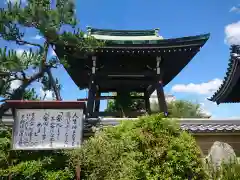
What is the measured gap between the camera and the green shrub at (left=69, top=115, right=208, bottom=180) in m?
6.97

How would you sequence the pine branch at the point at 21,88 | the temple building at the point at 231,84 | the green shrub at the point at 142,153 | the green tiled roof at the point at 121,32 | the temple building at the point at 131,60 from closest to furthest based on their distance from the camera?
the green shrub at the point at 142,153 → the pine branch at the point at 21,88 → the temple building at the point at 231,84 → the temple building at the point at 131,60 → the green tiled roof at the point at 121,32

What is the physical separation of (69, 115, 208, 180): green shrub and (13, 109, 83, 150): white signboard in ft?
2.19

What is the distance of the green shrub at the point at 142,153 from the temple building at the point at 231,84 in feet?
10.3

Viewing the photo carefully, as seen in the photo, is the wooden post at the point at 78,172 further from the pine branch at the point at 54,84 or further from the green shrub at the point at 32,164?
the pine branch at the point at 54,84

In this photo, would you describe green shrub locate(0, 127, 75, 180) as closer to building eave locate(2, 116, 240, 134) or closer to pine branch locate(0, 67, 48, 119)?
pine branch locate(0, 67, 48, 119)

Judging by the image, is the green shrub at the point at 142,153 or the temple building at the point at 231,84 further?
the temple building at the point at 231,84

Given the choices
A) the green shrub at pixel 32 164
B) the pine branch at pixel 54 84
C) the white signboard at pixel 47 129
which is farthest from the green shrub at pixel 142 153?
the pine branch at pixel 54 84

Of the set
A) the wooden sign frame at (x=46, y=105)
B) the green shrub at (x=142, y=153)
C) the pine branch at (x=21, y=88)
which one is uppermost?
the pine branch at (x=21, y=88)

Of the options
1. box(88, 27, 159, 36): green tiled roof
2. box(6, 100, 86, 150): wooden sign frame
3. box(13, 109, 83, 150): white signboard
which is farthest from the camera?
box(88, 27, 159, 36): green tiled roof

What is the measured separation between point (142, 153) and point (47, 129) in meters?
2.78

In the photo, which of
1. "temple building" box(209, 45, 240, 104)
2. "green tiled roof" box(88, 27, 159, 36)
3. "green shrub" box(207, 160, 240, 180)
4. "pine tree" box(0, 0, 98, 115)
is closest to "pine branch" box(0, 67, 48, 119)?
"pine tree" box(0, 0, 98, 115)

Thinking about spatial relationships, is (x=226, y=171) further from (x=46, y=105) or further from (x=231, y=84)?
(x=46, y=105)

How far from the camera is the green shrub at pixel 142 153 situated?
6.97m

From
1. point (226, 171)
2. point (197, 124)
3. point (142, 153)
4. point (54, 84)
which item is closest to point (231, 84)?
point (197, 124)
